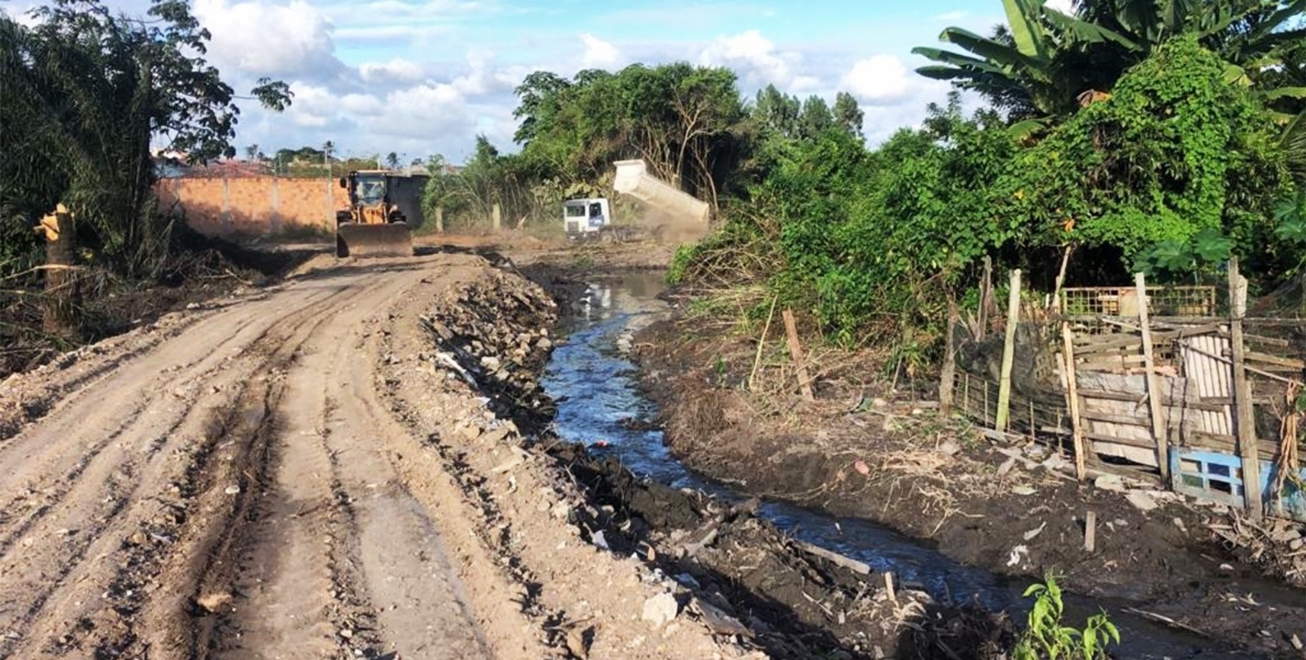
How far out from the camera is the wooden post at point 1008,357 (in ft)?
33.0

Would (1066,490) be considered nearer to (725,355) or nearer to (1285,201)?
(1285,201)

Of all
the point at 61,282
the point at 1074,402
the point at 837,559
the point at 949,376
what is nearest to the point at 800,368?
the point at 949,376

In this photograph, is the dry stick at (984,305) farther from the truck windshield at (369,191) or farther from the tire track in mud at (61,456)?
the truck windshield at (369,191)

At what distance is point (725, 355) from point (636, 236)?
79.2 feet

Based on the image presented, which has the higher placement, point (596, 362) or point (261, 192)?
point (261, 192)

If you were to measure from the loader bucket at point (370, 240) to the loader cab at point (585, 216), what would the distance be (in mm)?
11633

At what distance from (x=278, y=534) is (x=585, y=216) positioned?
33.5m

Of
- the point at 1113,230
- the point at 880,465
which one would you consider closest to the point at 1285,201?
the point at 1113,230

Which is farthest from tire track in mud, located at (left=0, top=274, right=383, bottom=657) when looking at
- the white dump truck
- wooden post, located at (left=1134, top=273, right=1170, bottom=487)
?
the white dump truck

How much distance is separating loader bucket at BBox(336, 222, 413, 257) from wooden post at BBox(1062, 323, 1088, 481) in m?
22.8

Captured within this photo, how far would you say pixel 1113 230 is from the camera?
1190cm

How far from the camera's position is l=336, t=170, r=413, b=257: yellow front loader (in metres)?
28.6

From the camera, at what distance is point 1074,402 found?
924cm

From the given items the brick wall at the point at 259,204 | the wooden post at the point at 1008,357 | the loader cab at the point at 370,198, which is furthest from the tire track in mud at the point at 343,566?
the brick wall at the point at 259,204
